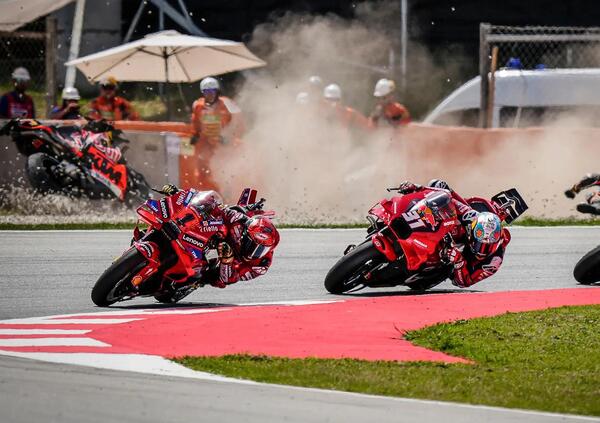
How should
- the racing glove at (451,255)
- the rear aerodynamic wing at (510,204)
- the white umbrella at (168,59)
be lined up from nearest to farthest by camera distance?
the racing glove at (451,255) < the rear aerodynamic wing at (510,204) < the white umbrella at (168,59)

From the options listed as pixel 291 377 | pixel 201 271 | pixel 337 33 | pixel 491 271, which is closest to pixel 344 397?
pixel 291 377

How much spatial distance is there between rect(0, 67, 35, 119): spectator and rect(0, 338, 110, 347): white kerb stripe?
1073 cm

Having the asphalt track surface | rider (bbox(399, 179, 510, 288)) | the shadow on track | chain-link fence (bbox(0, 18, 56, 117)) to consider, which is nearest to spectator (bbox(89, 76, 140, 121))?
chain-link fence (bbox(0, 18, 56, 117))

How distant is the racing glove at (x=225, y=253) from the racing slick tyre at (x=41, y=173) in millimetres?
7150

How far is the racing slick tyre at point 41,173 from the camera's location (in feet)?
58.9

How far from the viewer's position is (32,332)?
9.59 m

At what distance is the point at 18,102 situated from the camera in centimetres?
1970

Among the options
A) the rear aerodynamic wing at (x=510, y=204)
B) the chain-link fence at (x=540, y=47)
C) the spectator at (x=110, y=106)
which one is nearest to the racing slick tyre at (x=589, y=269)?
the rear aerodynamic wing at (x=510, y=204)

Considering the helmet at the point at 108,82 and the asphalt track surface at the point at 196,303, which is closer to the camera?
the asphalt track surface at the point at 196,303

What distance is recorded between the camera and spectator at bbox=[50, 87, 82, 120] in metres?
19.5

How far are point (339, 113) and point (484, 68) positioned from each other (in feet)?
6.93

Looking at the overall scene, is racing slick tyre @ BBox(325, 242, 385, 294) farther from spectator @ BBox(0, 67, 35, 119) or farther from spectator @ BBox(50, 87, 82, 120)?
spectator @ BBox(0, 67, 35, 119)

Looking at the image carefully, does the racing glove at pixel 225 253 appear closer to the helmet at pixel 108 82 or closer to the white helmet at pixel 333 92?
the white helmet at pixel 333 92

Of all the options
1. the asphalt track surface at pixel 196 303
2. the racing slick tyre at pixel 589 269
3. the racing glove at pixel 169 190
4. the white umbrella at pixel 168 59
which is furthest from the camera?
the white umbrella at pixel 168 59
